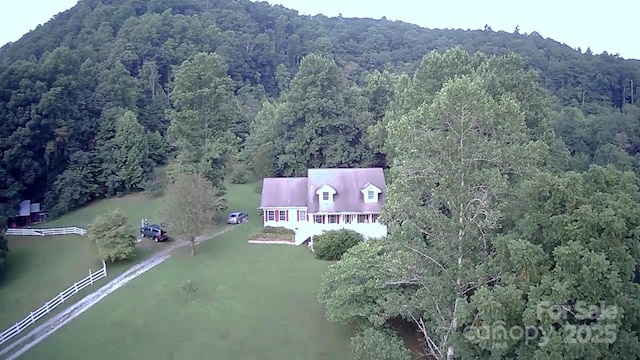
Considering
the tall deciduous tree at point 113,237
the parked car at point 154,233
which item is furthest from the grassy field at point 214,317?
the parked car at point 154,233

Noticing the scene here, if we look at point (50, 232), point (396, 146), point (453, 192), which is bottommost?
point (50, 232)

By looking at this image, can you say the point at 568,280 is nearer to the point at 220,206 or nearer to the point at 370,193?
the point at 370,193

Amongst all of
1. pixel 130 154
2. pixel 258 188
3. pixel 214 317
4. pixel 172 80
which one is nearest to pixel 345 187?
pixel 214 317

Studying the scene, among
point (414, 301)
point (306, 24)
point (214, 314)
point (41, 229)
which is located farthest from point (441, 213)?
point (306, 24)

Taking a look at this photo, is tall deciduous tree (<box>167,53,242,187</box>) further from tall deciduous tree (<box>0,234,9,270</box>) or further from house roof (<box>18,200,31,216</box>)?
house roof (<box>18,200,31,216</box>)

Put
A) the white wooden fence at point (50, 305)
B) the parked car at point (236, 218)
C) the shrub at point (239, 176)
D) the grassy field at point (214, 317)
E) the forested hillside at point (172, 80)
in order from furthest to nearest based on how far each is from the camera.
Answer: the shrub at point (239, 176) → the forested hillside at point (172, 80) → the parked car at point (236, 218) → the white wooden fence at point (50, 305) → the grassy field at point (214, 317)

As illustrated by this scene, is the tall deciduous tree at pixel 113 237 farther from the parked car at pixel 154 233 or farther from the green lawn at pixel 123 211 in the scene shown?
the green lawn at pixel 123 211
